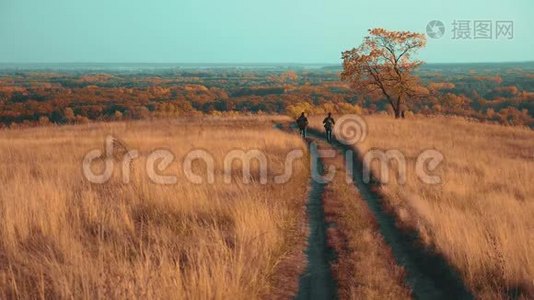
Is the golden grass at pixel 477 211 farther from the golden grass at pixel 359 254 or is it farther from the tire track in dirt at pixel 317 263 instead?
the tire track in dirt at pixel 317 263

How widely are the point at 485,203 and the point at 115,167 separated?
9.39 meters

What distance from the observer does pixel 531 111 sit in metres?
67.2

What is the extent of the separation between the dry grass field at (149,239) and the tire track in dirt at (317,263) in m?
0.15

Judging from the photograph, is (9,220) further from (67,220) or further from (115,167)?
(115,167)

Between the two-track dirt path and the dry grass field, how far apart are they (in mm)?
221

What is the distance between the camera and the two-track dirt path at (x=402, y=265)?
6086 mm

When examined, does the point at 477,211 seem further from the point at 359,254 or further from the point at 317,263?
the point at 317,263

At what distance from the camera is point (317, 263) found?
6988mm

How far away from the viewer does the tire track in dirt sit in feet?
19.4
